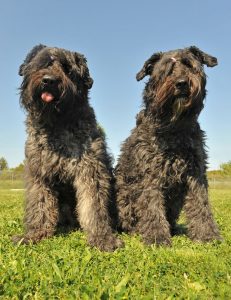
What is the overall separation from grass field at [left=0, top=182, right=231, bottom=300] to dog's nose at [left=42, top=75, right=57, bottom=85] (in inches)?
91.5

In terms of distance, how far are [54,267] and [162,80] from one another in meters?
3.32

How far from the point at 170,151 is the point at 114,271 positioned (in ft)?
8.64

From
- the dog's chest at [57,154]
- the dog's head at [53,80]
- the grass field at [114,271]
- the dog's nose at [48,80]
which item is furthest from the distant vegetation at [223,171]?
the dog's nose at [48,80]

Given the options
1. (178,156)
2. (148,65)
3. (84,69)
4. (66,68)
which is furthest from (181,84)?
(66,68)

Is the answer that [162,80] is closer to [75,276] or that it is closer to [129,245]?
[129,245]

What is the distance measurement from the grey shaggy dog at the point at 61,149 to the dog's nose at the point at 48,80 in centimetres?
1

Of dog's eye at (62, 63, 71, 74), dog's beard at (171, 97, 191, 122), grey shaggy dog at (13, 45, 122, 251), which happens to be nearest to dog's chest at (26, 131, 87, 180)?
grey shaggy dog at (13, 45, 122, 251)

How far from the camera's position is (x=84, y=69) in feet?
21.5

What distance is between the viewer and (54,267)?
4578 mm

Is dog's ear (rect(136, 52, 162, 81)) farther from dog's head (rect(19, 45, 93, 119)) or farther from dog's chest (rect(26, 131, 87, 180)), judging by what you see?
dog's chest (rect(26, 131, 87, 180))

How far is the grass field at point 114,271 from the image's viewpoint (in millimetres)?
3932

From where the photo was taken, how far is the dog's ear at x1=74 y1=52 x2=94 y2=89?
652cm

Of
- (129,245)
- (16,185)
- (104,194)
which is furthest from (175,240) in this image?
(16,185)

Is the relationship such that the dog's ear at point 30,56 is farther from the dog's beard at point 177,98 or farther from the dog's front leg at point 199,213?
the dog's front leg at point 199,213
